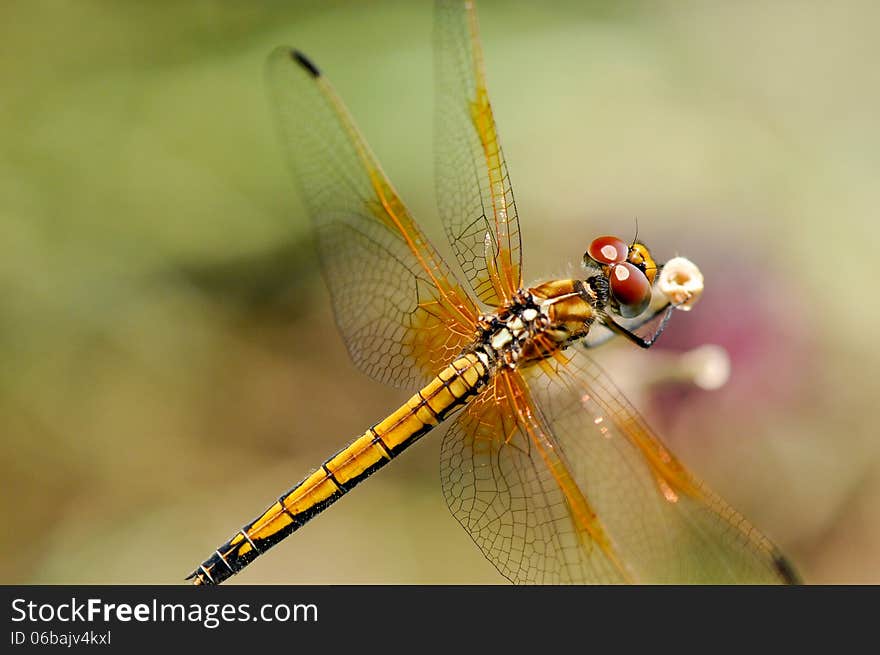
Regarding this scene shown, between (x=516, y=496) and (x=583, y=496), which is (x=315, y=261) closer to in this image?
(x=516, y=496)

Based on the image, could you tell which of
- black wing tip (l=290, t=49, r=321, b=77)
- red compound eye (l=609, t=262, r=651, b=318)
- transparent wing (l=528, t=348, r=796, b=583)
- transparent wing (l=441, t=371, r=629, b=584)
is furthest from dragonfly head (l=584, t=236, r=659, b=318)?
black wing tip (l=290, t=49, r=321, b=77)

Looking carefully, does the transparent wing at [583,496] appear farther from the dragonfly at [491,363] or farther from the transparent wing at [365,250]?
the transparent wing at [365,250]

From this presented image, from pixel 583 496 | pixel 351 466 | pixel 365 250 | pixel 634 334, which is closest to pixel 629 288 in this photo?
pixel 634 334

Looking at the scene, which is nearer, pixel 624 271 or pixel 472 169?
pixel 624 271

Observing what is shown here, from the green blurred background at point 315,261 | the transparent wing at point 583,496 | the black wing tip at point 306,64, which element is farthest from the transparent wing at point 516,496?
the black wing tip at point 306,64

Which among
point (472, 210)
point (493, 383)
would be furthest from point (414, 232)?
point (493, 383)

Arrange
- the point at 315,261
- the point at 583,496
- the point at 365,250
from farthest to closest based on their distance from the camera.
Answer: the point at 315,261
the point at 365,250
the point at 583,496

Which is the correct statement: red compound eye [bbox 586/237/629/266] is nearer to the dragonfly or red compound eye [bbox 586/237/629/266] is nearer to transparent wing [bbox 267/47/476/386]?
the dragonfly

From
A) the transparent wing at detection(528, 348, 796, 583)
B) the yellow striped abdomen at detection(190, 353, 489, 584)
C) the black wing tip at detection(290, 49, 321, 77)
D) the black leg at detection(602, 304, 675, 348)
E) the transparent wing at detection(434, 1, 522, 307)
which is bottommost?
the transparent wing at detection(528, 348, 796, 583)
